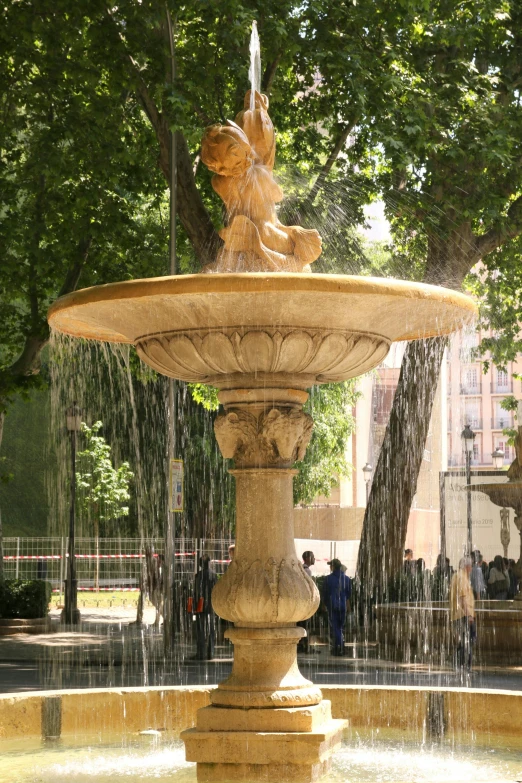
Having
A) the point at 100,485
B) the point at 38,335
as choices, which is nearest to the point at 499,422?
the point at 100,485

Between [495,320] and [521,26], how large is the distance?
7150mm

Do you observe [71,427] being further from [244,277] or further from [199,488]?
[244,277]

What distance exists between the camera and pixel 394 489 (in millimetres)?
22344

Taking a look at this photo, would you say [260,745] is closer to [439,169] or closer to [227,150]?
[227,150]

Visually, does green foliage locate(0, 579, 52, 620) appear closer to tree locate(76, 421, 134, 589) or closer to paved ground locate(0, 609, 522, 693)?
paved ground locate(0, 609, 522, 693)

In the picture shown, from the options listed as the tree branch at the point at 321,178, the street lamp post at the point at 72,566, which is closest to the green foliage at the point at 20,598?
the street lamp post at the point at 72,566

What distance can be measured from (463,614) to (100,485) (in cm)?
2582

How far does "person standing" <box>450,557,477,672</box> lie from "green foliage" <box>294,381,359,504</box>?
667 inches

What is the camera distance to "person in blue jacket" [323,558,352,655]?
1869 centimetres

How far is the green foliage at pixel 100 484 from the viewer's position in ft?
132

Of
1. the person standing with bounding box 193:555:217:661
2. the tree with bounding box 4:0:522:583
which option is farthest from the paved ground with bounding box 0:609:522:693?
the tree with bounding box 4:0:522:583

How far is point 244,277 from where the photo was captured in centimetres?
657

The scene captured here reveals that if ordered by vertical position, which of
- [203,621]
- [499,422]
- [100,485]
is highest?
[499,422]

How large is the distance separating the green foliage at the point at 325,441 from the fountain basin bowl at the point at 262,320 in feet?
82.2
